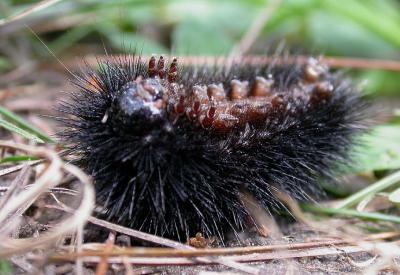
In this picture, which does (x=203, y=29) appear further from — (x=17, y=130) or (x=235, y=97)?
(x=17, y=130)

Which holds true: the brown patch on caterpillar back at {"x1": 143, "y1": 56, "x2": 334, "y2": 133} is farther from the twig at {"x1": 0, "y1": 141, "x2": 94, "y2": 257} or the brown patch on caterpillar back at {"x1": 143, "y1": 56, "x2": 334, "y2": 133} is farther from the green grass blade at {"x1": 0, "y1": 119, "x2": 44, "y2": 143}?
the green grass blade at {"x1": 0, "y1": 119, "x2": 44, "y2": 143}

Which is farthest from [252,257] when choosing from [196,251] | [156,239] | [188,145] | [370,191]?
[370,191]

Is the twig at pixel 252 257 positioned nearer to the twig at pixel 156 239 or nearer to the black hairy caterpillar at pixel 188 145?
the twig at pixel 156 239

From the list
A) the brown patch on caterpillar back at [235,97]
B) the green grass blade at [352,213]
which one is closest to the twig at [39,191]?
the brown patch on caterpillar back at [235,97]

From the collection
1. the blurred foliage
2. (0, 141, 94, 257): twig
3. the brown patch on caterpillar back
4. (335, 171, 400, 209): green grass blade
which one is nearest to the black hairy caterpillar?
the brown patch on caterpillar back

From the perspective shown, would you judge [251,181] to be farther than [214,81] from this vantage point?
No

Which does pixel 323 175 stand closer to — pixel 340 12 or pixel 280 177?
pixel 280 177

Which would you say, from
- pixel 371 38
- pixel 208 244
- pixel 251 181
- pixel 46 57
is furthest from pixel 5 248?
pixel 371 38
